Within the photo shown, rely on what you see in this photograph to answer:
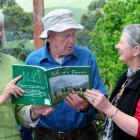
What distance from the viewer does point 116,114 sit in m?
3.22

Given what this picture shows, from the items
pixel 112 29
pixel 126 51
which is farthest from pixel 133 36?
pixel 112 29

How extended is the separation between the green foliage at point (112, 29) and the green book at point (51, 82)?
2335mm

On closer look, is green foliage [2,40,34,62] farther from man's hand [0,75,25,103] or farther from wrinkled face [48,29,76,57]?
man's hand [0,75,25,103]

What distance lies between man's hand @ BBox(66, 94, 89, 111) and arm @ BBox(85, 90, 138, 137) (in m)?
0.13

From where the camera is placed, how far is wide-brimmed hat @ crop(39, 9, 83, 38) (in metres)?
3.57

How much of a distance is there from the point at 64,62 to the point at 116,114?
0.69 m

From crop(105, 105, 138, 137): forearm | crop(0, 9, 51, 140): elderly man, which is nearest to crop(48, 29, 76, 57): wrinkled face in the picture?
crop(0, 9, 51, 140): elderly man


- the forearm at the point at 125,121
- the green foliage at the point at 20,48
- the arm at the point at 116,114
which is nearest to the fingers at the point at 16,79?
the arm at the point at 116,114

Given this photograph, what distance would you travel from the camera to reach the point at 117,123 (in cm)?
323

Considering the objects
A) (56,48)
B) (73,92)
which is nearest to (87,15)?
(56,48)

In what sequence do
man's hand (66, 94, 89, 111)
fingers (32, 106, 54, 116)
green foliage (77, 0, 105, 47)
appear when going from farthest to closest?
green foliage (77, 0, 105, 47) → fingers (32, 106, 54, 116) → man's hand (66, 94, 89, 111)

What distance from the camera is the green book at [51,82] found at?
3197 mm

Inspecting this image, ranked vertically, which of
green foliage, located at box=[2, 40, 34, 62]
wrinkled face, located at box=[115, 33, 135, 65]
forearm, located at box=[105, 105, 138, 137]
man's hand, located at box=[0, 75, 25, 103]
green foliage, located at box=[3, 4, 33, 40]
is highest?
wrinkled face, located at box=[115, 33, 135, 65]

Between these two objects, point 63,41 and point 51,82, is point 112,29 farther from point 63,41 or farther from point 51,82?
point 51,82
